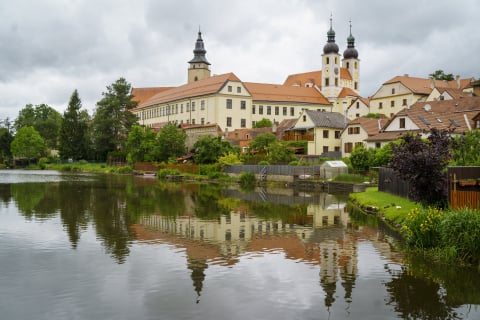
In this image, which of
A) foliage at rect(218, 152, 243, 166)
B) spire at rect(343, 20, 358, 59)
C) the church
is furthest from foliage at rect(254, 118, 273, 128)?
spire at rect(343, 20, 358, 59)

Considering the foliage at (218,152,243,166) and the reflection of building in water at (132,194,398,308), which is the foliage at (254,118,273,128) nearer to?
the foliage at (218,152,243,166)

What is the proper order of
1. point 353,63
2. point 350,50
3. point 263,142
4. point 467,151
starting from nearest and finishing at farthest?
point 467,151 < point 263,142 < point 353,63 < point 350,50

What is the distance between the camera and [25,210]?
28.8m

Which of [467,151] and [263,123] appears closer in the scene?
[467,151]

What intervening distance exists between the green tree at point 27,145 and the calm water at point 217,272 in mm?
94696

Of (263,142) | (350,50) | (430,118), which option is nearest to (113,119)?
(263,142)

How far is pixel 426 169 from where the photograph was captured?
2028 centimetres

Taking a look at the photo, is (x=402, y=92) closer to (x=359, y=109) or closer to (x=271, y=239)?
(x=359, y=109)

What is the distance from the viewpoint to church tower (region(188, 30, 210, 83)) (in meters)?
122

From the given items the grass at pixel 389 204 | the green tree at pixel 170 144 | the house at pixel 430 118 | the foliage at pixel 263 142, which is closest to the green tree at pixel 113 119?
the green tree at pixel 170 144

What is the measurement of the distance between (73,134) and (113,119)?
15.7 m

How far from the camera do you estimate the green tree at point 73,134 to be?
10556 cm

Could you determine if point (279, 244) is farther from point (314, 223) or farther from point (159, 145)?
point (159, 145)

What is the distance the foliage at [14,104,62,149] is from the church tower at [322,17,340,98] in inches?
2621
